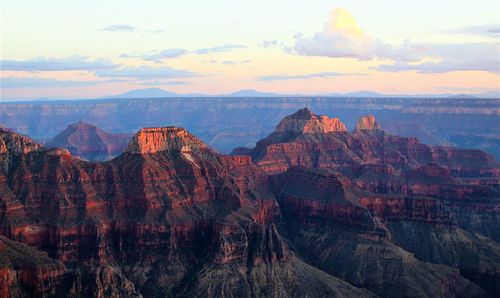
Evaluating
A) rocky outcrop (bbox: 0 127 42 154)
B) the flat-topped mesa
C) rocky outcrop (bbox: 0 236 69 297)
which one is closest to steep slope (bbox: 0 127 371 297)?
the flat-topped mesa

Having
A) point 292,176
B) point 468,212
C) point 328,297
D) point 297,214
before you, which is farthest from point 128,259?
point 468,212

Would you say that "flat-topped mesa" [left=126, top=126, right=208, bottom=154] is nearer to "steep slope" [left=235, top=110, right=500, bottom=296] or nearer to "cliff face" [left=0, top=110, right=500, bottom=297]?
"cliff face" [left=0, top=110, right=500, bottom=297]

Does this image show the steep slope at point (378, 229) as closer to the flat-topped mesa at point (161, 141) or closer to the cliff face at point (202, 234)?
the cliff face at point (202, 234)

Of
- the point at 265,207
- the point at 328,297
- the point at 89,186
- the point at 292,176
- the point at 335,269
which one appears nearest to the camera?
the point at 328,297

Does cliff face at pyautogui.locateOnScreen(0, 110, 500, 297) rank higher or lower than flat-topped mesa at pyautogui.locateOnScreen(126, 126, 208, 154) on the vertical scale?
lower

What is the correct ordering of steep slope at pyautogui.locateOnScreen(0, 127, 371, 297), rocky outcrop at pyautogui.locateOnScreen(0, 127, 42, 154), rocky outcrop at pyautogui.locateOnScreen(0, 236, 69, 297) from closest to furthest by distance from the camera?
1. rocky outcrop at pyautogui.locateOnScreen(0, 236, 69, 297)
2. steep slope at pyautogui.locateOnScreen(0, 127, 371, 297)
3. rocky outcrop at pyautogui.locateOnScreen(0, 127, 42, 154)

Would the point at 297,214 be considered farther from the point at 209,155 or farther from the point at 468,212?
the point at 468,212
